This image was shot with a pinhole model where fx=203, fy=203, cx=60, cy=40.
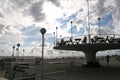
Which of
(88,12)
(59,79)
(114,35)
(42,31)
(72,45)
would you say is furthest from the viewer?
(88,12)

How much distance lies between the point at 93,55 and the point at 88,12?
8663mm

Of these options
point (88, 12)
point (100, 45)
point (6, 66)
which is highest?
point (88, 12)

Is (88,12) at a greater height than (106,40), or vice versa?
(88,12)

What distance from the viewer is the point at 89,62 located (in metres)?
33.2

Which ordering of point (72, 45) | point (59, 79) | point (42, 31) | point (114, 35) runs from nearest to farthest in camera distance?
point (42, 31)
point (59, 79)
point (114, 35)
point (72, 45)

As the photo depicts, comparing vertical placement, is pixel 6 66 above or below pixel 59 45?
below

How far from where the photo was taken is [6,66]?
31.8m

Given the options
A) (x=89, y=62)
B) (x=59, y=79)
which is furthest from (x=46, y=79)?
(x=89, y=62)

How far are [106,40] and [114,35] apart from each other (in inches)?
49.5

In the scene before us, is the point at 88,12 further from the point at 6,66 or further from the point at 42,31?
the point at 42,31

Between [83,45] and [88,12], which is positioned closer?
[83,45]

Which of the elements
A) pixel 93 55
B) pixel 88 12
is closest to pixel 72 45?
pixel 93 55

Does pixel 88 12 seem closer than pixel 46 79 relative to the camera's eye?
No

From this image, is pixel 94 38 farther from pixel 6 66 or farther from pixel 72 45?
pixel 6 66
